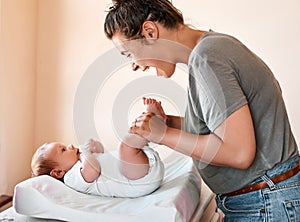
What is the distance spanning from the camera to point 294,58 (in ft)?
6.28

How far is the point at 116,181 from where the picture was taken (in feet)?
3.96

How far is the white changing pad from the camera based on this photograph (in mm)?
1035

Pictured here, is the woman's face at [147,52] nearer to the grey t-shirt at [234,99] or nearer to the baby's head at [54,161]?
the grey t-shirt at [234,99]

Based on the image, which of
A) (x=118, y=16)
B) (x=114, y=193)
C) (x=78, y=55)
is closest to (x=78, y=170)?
(x=114, y=193)

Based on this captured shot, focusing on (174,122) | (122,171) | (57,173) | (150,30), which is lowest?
(57,173)

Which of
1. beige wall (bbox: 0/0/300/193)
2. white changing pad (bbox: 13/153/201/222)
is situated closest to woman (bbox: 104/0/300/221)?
white changing pad (bbox: 13/153/201/222)

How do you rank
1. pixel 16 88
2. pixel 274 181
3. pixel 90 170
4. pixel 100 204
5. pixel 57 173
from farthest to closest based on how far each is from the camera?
pixel 16 88 < pixel 57 173 < pixel 90 170 < pixel 100 204 < pixel 274 181

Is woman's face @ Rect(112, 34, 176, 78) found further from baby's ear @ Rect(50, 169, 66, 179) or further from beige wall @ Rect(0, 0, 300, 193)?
beige wall @ Rect(0, 0, 300, 193)

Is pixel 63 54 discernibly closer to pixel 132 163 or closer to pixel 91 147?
pixel 91 147

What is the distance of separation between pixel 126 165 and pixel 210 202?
1.33ft

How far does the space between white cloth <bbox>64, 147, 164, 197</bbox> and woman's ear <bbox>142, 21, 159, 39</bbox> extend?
36 cm

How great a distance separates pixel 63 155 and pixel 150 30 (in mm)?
622

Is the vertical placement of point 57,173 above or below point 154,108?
below

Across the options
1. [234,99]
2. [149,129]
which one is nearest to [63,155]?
[149,129]
